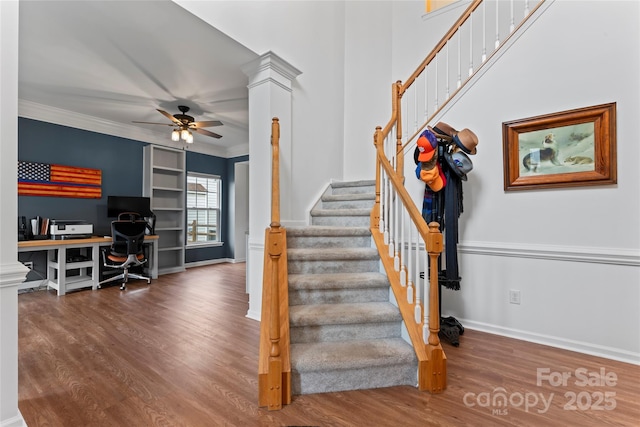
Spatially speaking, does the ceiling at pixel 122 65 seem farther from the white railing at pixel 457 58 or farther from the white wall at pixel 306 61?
the white railing at pixel 457 58

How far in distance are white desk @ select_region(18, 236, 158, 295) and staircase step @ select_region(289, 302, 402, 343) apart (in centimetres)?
380

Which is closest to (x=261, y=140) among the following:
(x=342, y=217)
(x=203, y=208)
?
(x=342, y=217)

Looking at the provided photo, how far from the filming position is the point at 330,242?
2.77 meters

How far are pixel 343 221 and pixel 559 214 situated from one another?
6.34 feet

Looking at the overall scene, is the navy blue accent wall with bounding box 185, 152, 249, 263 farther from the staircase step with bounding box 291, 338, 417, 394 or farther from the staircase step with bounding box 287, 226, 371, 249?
the staircase step with bounding box 291, 338, 417, 394

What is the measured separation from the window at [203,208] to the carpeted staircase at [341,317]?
4.37 m

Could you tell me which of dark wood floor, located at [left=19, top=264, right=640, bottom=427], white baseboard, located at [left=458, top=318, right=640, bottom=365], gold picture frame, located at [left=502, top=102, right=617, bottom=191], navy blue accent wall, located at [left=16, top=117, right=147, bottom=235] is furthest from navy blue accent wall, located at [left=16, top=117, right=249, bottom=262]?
gold picture frame, located at [left=502, top=102, right=617, bottom=191]

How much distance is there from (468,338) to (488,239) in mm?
927

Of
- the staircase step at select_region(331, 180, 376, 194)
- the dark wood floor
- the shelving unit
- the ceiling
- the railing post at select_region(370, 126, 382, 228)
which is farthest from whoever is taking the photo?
the shelving unit

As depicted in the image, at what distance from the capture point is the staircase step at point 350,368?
172 centimetres

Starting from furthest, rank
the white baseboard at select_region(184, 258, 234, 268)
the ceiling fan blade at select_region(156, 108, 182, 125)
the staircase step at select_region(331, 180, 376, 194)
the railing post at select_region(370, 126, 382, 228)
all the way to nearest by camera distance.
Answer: the white baseboard at select_region(184, 258, 234, 268)
the ceiling fan blade at select_region(156, 108, 182, 125)
the staircase step at select_region(331, 180, 376, 194)
the railing post at select_region(370, 126, 382, 228)

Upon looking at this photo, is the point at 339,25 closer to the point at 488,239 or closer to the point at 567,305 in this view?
the point at 488,239

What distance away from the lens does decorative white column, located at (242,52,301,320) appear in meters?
2.97

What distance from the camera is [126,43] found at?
273cm
